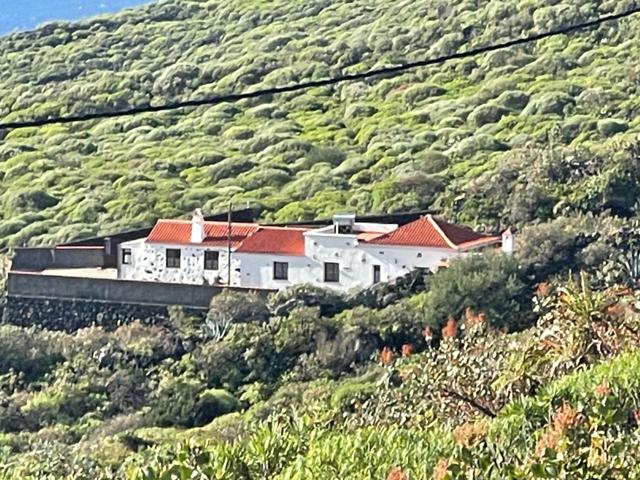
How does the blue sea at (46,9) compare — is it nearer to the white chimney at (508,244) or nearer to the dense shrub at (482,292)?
the white chimney at (508,244)

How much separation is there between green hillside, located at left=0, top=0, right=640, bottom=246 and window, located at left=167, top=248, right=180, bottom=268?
Answer: 7.53 metres

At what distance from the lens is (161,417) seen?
26.4 meters

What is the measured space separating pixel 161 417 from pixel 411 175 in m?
20.1

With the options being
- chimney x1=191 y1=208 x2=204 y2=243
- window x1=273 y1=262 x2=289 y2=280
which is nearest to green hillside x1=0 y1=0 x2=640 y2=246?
window x1=273 y1=262 x2=289 y2=280

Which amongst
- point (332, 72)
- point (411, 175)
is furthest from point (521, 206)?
point (332, 72)

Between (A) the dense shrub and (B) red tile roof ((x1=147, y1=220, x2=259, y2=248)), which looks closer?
(A) the dense shrub

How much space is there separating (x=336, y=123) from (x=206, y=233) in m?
24.1

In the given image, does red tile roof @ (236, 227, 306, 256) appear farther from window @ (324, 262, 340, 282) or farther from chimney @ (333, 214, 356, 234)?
chimney @ (333, 214, 356, 234)

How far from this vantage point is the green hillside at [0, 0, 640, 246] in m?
43.7

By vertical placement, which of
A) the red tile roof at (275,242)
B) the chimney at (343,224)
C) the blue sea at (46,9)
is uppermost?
the blue sea at (46,9)

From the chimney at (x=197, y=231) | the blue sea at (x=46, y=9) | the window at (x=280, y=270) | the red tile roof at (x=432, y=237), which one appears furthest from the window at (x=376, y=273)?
the blue sea at (x=46, y=9)

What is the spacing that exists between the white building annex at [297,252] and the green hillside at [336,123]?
466cm

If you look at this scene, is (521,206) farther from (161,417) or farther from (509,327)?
(161,417)

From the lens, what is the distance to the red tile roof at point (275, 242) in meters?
33.8
